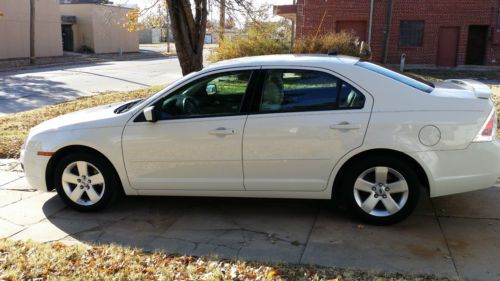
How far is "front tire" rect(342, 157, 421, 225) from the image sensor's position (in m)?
4.54

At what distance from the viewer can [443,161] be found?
4.45 m

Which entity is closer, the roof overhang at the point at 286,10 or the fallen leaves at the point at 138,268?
the fallen leaves at the point at 138,268

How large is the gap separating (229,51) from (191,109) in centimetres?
1527

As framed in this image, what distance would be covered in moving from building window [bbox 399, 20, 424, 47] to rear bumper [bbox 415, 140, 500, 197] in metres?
24.2

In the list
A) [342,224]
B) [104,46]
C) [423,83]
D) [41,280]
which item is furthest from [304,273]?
[104,46]

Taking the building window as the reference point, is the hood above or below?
below

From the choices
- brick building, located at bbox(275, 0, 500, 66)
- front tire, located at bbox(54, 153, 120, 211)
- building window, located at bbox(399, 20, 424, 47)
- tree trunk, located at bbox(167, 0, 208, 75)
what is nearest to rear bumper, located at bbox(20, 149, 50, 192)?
front tire, located at bbox(54, 153, 120, 211)

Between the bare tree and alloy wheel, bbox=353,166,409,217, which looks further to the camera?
the bare tree

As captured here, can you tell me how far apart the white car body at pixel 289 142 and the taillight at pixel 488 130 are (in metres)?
0.04

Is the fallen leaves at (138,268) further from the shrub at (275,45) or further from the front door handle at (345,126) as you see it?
the shrub at (275,45)

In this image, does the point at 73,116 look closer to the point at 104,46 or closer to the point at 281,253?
the point at 281,253

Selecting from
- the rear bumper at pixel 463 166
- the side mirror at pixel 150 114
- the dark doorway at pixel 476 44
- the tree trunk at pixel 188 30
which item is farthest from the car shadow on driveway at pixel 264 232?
the dark doorway at pixel 476 44

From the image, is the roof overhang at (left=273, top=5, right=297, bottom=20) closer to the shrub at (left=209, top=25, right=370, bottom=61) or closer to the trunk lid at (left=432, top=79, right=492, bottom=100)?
the shrub at (left=209, top=25, right=370, bottom=61)

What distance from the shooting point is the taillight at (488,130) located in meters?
4.41
